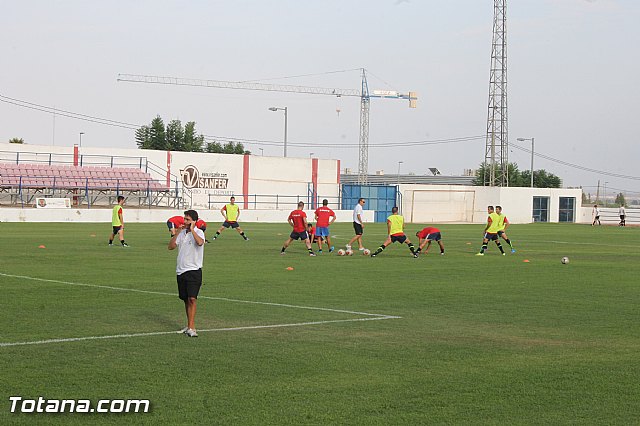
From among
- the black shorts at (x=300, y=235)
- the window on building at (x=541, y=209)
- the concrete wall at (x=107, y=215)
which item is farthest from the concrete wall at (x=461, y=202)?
the black shorts at (x=300, y=235)

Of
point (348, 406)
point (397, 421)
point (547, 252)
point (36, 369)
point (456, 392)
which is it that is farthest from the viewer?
point (547, 252)

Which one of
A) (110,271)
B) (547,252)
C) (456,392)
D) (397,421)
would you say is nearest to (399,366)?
(456,392)

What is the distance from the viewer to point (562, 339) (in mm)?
12695

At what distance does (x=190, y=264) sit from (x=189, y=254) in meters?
0.14

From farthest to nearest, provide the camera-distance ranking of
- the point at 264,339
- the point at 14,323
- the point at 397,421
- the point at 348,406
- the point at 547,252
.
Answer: the point at 547,252 < the point at 14,323 < the point at 264,339 < the point at 348,406 < the point at 397,421

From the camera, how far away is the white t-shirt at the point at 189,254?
12.7 m

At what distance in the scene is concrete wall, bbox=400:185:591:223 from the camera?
80.1 meters

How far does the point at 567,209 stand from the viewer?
8844 cm

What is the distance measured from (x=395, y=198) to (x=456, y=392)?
70086 millimetres

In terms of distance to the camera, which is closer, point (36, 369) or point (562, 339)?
point (36, 369)

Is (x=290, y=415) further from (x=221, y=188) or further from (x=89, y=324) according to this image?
(x=221, y=188)

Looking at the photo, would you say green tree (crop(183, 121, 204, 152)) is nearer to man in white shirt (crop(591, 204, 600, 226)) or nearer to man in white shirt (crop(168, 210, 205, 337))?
man in white shirt (crop(591, 204, 600, 226))

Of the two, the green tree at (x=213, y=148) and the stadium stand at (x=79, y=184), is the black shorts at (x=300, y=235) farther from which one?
the green tree at (x=213, y=148)

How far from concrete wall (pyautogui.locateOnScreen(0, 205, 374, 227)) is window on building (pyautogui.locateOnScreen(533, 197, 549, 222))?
28054 mm
